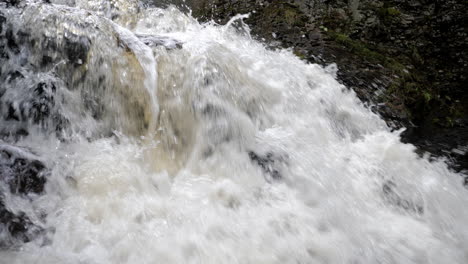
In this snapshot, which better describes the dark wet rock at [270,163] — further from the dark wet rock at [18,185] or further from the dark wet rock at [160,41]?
the dark wet rock at [18,185]

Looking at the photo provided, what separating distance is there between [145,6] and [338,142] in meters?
4.33

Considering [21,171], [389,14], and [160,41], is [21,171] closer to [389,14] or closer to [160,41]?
[160,41]

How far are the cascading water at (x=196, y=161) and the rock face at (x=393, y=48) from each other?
369 mm

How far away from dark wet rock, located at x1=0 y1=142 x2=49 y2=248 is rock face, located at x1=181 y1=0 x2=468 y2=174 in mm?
3833

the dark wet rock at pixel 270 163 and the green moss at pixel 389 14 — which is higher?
the green moss at pixel 389 14

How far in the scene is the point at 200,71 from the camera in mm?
4395

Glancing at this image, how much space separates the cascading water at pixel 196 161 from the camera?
3201mm

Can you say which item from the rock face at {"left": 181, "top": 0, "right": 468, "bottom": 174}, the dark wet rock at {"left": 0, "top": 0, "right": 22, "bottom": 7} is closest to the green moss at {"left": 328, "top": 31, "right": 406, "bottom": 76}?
the rock face at {"left": 181, "top": 0, "right": 468, "bottom": 174}

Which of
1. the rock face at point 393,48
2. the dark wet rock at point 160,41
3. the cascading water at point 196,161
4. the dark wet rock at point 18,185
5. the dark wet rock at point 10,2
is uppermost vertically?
the rock face at point 393,48

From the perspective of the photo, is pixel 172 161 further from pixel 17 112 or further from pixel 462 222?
pixel 462 222

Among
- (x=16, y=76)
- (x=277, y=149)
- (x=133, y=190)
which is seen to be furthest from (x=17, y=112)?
(x=277, y=149)

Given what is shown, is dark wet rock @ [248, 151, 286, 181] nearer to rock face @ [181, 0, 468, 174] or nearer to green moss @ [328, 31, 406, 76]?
rock face @ [181, 0, 468, 174]

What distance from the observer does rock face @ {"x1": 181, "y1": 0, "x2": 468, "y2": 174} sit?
4684 millimetres

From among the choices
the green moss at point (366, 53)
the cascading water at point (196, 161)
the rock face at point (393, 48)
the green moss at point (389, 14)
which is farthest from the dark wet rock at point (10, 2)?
the green moss at point (389, 14)
